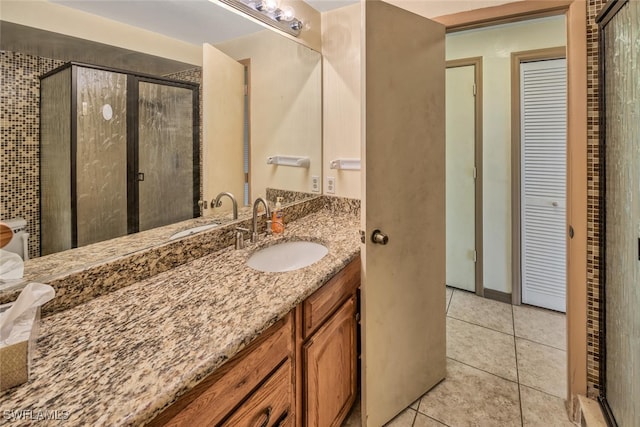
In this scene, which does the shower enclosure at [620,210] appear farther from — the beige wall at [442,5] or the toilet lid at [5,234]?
the toilet lid at [5,234]

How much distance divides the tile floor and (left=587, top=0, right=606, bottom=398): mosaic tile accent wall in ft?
0.87

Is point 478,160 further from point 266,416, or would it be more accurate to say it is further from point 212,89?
point 266,416

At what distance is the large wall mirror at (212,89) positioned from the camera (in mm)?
812

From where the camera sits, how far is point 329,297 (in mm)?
1238

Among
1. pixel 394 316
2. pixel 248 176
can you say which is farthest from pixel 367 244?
pixel 248 176

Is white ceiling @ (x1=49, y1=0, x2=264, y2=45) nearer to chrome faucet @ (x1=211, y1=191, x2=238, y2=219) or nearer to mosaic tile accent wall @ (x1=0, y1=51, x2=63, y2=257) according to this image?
mosaic tile accent wall @ (x1=0, y1=51, x2=63, y2=257)

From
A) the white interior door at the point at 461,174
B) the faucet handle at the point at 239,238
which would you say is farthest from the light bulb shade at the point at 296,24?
the white interior door at the point at 461,174

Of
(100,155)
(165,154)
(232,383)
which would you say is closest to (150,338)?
(232,383)

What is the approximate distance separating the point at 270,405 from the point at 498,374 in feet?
5.02

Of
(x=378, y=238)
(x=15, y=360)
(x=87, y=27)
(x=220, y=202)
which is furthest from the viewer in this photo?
(x=220, y=202)

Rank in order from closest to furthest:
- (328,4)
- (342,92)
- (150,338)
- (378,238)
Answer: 1. (150,338)
2. (378,238)
3. (328,4)
4. (342,92)

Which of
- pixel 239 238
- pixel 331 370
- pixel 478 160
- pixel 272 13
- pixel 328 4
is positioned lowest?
pixel 331 370

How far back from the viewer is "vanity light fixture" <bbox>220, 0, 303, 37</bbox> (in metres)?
1.56

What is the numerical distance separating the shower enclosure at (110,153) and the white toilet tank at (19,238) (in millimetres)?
38
